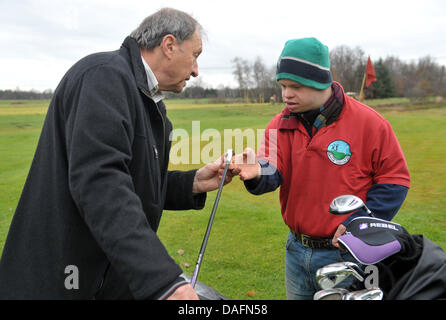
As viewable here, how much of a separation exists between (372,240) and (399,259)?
0.52 feet

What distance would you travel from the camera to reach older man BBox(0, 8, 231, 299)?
1.61 m

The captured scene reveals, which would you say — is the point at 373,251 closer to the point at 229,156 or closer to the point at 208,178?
the point at 229,156

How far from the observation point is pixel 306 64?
2.69 metres

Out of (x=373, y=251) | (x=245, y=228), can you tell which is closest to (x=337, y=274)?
(x=373, y=251)

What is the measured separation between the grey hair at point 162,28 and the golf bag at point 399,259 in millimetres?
1522

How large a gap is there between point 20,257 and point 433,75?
216 ft

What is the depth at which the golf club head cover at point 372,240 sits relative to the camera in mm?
1831

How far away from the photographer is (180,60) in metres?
2.44

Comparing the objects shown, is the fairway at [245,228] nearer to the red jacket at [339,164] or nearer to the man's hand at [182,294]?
the red jacket at [339,164]

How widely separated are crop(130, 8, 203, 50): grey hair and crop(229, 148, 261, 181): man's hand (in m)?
0.95

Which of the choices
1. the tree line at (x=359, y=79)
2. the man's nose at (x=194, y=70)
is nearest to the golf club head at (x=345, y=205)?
the man's nose at (x=194, y=70)

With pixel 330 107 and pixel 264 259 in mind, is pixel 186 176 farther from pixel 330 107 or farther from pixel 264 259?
pixel 264 259

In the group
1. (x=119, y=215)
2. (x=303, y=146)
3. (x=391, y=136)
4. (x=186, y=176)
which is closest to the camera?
(x=119, y=215)
